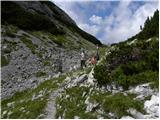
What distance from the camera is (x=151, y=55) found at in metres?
22.9

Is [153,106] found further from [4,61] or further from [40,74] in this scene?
[4,61]

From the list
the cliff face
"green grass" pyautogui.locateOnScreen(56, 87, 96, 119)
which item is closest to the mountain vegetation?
"green grass" pyautogui.locateOnScreen(56, 87, 96, 119)

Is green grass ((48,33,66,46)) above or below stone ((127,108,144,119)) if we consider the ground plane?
above

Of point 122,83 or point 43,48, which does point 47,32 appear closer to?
point 43,48

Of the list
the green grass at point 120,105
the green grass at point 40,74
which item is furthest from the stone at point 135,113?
the green grass at point 40,74

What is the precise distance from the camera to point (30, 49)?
66438 millimetres

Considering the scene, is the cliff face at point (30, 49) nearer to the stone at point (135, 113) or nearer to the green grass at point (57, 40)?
the green grass at point (57, 40)

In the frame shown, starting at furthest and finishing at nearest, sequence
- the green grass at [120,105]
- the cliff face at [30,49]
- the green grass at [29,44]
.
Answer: the green grass at [29,44] → the cliff face at [30,49] → the green grass at [120,105]

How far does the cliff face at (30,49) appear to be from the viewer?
149ft

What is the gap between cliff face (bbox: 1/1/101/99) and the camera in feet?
149

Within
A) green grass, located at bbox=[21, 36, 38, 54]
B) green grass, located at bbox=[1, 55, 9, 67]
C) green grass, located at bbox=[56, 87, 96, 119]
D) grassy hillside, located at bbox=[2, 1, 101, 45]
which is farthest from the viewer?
grassy hillside, located at bbox=[2, 1, 101, 45]

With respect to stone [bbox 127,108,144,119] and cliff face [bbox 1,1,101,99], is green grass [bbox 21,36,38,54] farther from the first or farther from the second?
stone [bbox 127,108,144,119]

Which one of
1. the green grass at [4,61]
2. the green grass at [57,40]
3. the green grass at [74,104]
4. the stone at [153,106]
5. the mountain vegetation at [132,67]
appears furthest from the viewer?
the green grass at [57,40]

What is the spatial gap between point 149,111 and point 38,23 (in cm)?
8366
